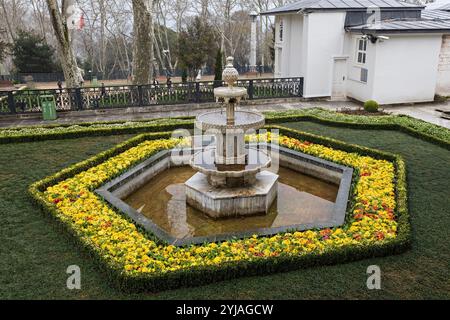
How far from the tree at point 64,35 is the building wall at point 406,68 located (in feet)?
48.3

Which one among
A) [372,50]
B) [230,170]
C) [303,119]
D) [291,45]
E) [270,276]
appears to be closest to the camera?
[270,276]

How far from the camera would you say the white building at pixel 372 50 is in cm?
1773

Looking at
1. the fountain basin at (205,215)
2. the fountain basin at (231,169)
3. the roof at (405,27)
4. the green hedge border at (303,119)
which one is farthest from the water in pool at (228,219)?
the roof at (405,27)

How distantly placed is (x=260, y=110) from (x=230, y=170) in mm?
10055

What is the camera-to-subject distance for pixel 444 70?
63.2 ft

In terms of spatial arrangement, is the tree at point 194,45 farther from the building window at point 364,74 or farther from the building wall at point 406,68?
the building wall at point 406,68

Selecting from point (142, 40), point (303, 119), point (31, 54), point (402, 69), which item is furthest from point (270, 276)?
point (31, 54)

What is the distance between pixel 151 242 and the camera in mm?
6293

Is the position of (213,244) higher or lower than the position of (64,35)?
lower

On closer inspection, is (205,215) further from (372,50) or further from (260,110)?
(372,50)

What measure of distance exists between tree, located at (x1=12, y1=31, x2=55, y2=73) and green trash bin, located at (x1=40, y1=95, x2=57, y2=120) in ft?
62.0

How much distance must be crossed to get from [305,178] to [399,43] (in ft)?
36.7

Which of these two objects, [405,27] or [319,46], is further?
[319,46]

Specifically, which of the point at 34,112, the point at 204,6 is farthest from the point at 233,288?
the point at 204,6
